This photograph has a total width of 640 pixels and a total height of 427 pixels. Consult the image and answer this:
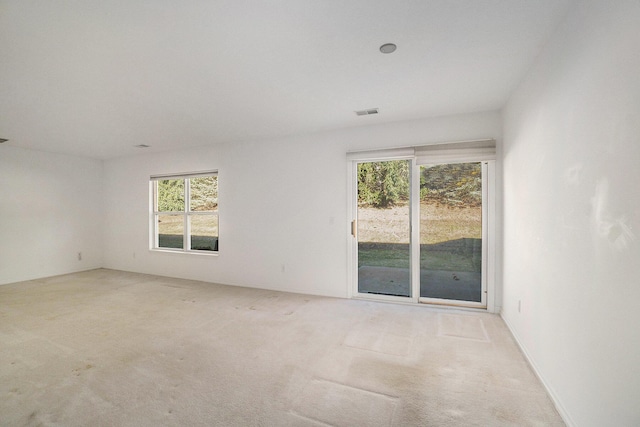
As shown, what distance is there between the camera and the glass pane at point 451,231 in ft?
10.7

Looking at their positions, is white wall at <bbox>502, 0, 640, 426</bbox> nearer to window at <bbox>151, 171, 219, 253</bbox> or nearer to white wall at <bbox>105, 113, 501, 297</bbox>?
white wall at <bbox>105, 113, 501, 297</bbox>

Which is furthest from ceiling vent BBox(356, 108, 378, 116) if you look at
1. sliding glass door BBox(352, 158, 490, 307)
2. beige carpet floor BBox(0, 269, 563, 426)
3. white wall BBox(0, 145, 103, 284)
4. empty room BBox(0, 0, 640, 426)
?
white wall BBox(0, 145, 103, 284)

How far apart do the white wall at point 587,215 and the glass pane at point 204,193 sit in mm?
4434

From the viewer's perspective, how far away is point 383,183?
144 inches

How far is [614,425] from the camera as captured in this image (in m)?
1.12

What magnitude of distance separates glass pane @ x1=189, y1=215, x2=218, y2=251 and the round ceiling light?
3831 mm

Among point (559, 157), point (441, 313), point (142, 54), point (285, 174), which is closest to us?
point (559, 157)

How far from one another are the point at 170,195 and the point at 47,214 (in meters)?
2.18

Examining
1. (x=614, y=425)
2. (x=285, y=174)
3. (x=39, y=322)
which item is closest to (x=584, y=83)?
(x=614, y=425)

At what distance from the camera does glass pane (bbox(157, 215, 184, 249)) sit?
16.6 feet

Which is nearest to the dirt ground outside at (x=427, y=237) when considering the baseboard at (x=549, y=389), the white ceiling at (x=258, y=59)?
the baseboard at (x=549, y=389)

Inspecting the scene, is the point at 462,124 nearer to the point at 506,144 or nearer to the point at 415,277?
the point at 506,144

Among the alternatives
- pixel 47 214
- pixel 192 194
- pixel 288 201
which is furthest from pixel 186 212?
pixel 47 214

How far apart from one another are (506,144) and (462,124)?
0.55m
